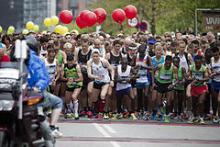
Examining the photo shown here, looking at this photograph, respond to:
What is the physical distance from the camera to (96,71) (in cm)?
2016

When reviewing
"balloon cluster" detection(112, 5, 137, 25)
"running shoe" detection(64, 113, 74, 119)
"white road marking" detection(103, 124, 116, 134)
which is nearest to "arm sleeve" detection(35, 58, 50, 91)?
"white road marking" detection(103, 124, 116, 134)

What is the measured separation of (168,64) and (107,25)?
46312 millimetres

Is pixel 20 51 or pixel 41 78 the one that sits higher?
pixel 20 51

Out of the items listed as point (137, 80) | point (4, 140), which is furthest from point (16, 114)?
point (137, 80)

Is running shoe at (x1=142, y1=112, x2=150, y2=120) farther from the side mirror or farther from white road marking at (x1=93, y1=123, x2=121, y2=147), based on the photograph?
the side mirror

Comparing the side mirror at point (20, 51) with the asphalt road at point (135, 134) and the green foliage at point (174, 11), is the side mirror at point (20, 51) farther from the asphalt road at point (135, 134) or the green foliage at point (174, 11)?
the green foliage at point (174, 11)

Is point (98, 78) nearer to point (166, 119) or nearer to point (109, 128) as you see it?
point (166, 119)

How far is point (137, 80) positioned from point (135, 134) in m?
3.95

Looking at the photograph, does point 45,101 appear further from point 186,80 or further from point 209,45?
point 209,45

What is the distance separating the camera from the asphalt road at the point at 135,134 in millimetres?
15211

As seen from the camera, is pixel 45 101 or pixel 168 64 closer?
pixel 45 101

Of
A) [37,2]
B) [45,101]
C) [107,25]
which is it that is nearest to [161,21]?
[107,25]

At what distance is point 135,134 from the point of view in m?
16.8

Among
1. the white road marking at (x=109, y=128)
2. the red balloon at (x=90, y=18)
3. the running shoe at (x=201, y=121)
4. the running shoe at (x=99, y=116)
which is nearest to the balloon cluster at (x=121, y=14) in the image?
the red balloon at (x=90, y=18)
